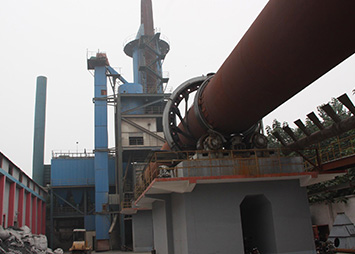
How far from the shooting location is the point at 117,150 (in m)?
38.9

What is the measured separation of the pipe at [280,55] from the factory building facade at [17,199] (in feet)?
58.6

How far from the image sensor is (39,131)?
49344 millimetres

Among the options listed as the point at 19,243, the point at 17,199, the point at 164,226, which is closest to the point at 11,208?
the point at 17,199

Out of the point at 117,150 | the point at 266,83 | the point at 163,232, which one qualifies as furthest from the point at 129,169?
→ the point at 266,83

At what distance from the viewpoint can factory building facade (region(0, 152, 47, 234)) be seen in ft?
80.8

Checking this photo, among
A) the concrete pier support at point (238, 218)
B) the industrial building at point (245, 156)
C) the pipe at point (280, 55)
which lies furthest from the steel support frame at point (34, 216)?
the pipe at point (280, 55)

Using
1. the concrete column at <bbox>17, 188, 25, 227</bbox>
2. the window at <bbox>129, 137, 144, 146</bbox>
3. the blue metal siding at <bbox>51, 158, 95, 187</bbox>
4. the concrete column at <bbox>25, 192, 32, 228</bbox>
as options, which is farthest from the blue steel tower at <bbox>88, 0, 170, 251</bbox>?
the concrete column at <bbox>17, 188, 25, 227</bbox>

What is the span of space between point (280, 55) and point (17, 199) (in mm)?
26263

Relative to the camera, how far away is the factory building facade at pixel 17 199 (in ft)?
80.8

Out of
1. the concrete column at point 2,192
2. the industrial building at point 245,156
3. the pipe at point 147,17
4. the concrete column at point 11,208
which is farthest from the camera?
the pipe at point 147,17

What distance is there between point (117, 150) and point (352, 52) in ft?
108

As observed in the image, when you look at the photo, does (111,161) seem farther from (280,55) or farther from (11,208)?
(280,55)

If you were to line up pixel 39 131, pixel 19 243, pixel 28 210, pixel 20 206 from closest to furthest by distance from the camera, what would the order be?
pixel 19 243
pixel 20 206
pixel 28 210
pixel 39 131

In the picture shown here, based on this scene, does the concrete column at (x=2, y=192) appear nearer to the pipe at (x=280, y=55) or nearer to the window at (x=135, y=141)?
the window at (x=135, y=141)
